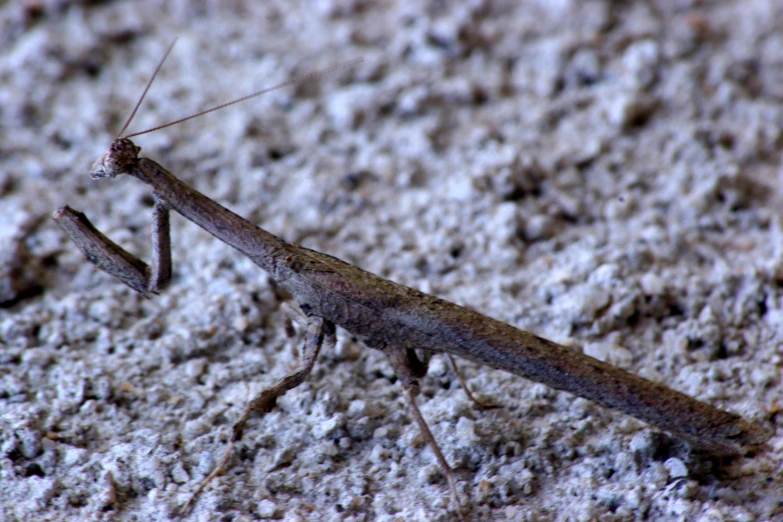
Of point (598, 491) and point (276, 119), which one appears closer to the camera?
point (598, 491)

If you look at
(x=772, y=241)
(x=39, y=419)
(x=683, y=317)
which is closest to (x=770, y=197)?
(x=772, y=241)

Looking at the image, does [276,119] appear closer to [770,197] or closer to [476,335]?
[476,335]

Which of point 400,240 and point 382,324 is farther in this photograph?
point 400,240

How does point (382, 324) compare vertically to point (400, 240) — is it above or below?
below
